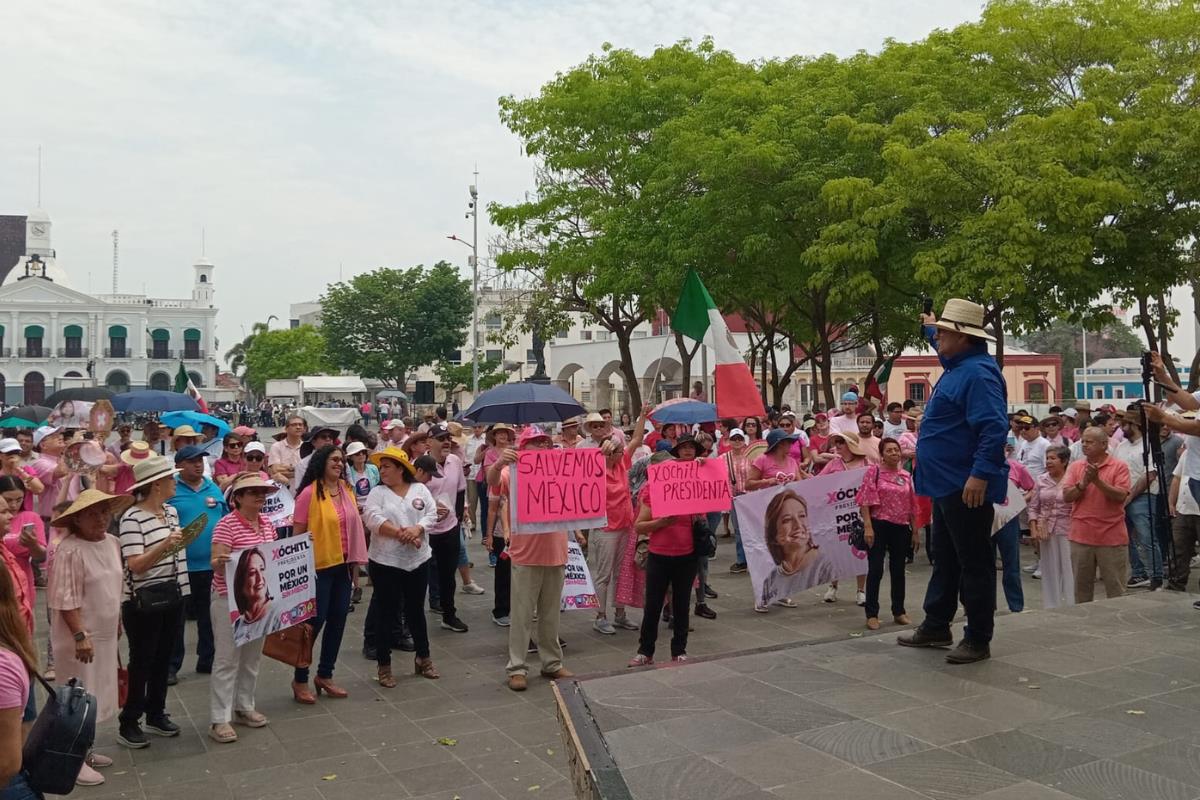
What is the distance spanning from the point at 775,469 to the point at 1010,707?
616cm

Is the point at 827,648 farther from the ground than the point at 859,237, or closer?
closer

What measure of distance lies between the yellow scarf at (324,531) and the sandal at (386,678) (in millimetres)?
939

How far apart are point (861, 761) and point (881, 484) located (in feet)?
17.1

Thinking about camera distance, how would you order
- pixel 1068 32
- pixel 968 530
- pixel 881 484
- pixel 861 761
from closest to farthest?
1. pixel 861 761
2. pixel 968 530
3. pixel 881 484
4. pixel 1068 32

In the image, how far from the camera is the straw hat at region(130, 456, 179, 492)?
6.45 metres

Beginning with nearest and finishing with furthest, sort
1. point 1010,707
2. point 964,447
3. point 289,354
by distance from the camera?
point 1010,707 < point 964,447 < point 289,354

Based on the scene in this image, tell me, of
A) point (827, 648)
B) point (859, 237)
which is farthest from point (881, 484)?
point (859, 237)

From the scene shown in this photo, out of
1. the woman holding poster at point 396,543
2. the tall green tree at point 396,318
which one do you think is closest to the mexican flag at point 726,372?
the woman holding poster at point 396,543

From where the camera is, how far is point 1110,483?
8.51 meters

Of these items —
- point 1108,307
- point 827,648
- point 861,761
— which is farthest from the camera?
point 1108,307

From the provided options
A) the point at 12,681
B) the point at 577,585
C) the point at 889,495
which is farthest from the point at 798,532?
the point at 12,681

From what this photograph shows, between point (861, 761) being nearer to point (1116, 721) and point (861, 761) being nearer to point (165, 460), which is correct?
point (1116, 721)

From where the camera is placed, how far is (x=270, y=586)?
6.69m

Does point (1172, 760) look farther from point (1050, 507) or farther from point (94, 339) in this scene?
point (94, 339)
